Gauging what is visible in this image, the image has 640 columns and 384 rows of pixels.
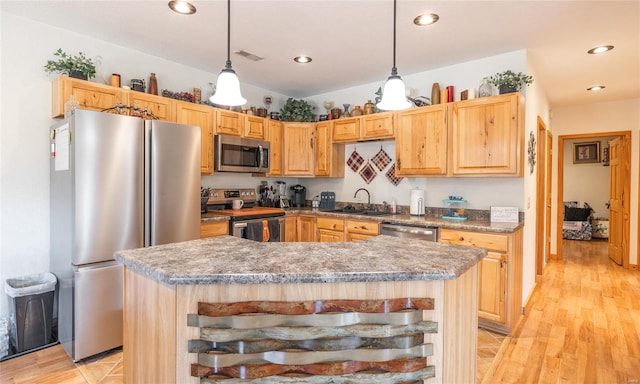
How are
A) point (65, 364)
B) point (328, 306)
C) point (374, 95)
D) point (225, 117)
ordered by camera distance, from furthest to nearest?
point (374, 95)
point (225, 117)
point (65, 364)
point (328, 306)

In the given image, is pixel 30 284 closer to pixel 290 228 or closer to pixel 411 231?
pixel 290 228

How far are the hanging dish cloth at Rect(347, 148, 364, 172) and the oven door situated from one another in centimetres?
129

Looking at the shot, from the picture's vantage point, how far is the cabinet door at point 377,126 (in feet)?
12.9

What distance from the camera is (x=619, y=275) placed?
482 centimetres

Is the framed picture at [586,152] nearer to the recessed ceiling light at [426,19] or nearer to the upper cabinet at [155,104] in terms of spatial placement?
the recessed ceiling light at [426,19]

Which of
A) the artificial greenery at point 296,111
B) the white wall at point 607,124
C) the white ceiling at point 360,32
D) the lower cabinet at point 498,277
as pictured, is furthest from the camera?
the white wall at point 607,124

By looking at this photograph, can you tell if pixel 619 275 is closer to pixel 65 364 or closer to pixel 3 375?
pixel 65 364

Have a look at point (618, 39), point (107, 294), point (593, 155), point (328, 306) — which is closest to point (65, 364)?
point (107, 294)

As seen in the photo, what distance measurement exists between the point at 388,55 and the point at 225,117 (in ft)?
6.31

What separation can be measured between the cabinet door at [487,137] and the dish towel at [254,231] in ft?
7.05

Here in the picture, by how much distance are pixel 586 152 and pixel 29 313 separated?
1046 cm

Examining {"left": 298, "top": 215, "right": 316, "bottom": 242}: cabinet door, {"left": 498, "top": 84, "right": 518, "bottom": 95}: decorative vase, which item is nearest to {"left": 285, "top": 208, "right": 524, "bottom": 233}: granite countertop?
{"left": 298, "top": 215, "right": 316, "bottom": 242}: cabinet door

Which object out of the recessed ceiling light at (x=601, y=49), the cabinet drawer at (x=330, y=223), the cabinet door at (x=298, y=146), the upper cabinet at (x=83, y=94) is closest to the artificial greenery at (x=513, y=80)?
the recessed ceiling light at (x=601, y=49)

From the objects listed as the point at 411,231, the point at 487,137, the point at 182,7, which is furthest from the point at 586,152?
the point at 182,7
